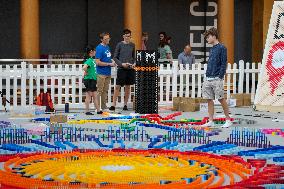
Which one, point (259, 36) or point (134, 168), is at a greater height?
point (259, 36)

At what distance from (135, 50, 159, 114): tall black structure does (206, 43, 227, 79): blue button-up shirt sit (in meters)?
3.37

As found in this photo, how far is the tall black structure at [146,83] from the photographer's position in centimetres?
1645

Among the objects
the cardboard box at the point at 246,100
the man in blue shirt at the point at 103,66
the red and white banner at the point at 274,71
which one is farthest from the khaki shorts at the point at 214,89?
the cardboard box at the point at 246,100

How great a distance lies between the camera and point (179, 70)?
1891 centimetres

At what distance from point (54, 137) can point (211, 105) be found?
345cm

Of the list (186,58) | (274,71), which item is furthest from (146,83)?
(186,58)

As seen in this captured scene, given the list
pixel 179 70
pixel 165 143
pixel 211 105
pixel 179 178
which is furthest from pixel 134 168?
pixel 179 70

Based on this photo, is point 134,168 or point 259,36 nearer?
point 134,168

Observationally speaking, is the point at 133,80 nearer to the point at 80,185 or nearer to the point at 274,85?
the point at 274,85

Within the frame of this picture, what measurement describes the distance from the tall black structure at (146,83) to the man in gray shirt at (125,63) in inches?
23.4

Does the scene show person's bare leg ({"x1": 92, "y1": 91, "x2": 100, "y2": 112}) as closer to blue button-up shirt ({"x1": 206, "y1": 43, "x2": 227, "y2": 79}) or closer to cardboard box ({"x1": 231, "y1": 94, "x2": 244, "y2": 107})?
blue button-up shirt ({"x1": 206, "y1": 43, "x2": 227, "y2": 79})

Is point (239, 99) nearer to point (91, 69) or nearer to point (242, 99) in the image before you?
Result: point (242, 99)

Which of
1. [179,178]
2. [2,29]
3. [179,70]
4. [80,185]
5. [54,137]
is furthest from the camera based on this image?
[2,29]

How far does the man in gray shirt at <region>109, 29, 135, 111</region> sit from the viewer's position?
17.1 metres
